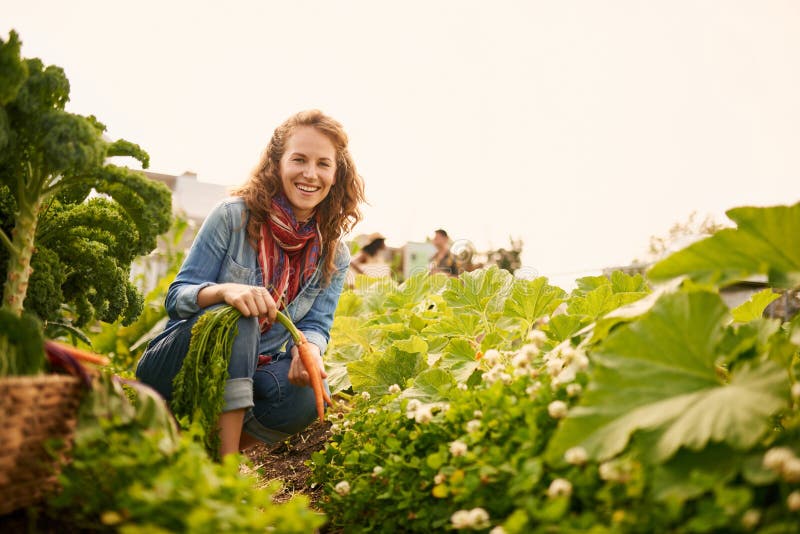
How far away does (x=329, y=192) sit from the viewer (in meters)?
2.75

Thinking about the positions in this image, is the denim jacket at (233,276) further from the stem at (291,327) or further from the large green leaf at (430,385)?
the large green leaf at (430,385)

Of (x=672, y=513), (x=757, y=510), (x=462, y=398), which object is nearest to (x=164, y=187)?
(x=462, y=398)

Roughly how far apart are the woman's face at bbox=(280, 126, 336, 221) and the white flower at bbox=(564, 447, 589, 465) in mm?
1627

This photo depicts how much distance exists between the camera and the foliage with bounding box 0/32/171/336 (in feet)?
4.50

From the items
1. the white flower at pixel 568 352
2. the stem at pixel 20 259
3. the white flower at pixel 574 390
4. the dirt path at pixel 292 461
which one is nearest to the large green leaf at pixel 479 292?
the dirt path at pixel 292 461

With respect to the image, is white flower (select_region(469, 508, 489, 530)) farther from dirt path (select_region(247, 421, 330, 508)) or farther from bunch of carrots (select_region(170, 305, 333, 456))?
dirt path (select_region(247, 421, 330, 508))

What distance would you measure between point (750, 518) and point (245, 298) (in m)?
1.45

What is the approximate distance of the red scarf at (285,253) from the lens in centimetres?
243

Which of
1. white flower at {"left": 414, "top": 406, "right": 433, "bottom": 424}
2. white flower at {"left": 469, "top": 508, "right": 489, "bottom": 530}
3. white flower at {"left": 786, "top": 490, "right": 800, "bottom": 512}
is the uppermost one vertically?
white flower at {"left": 786, "top": 490, "right": 800, "bottom": 512}

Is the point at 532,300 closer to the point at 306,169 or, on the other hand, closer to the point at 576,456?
the point at 306,169

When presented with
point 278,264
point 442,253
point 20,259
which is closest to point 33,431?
point 20,259

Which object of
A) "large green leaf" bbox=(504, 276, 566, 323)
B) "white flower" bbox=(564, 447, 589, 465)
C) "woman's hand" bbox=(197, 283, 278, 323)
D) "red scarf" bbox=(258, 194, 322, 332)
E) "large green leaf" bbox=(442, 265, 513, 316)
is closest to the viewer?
"white flower" bbox=(564, 447, 589, 465)

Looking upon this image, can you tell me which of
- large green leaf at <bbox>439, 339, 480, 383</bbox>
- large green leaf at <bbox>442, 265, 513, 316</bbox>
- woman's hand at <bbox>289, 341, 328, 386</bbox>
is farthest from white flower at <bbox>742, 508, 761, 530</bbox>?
large green leaf at <bbox>442, 265, 513, 316</bbox>

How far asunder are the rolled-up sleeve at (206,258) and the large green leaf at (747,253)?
4.98 feet
